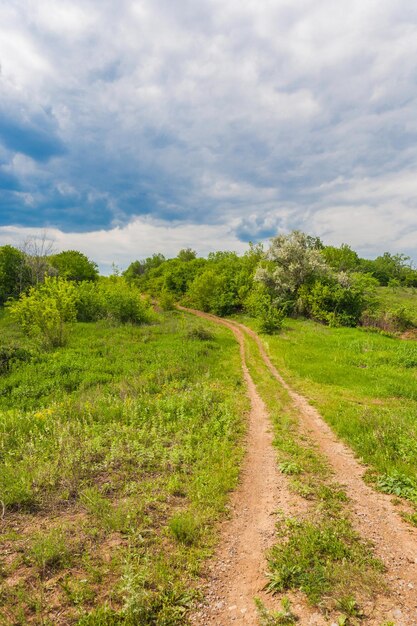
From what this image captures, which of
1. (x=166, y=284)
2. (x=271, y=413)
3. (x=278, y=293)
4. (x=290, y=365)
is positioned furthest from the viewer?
(x=166, y=284)

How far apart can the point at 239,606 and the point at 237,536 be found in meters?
1.34

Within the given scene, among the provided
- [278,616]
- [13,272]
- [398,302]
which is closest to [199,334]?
[278,616]

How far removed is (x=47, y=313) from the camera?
20.5 metres

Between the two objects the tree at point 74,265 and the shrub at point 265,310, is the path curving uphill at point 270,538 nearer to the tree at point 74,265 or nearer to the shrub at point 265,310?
the shrub at point 265,310

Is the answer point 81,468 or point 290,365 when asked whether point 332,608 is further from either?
point 290,365

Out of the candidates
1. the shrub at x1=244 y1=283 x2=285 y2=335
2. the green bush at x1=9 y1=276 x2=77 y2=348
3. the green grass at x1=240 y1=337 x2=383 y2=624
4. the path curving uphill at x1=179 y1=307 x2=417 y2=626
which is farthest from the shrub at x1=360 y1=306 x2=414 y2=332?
the green bush at x1=9 y1=276 x2=77 y2=348

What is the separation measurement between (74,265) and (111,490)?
74461 mm

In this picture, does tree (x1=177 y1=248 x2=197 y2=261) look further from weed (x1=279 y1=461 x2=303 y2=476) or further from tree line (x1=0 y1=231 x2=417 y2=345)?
weed (x1=279 y1=461 x2=303 y2=476)

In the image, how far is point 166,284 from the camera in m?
70.2

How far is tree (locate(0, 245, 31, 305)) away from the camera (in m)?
51.1

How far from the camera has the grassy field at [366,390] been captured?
768 centimetres

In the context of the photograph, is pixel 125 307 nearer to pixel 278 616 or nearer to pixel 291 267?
pixel 291 267

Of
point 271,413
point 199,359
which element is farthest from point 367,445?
point 199,359

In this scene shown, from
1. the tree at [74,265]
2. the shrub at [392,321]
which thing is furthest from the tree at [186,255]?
the shrub at [392,321]
